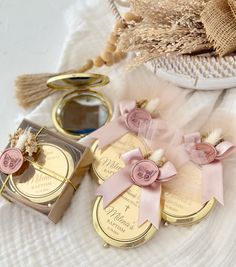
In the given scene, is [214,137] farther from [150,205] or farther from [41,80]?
[41,80]

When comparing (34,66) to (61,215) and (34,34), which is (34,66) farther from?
Answer: (61,215)

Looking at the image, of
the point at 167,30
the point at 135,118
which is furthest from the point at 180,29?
the point at 135,118

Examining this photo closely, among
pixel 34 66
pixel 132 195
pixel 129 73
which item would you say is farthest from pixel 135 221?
pixel 34 66

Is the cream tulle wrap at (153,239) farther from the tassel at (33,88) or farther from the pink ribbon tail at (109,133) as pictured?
A: the tassel at (33,88)

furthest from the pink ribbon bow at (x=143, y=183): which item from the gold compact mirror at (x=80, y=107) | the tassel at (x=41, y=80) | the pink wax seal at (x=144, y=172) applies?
the tassel at (x=41, y=80)

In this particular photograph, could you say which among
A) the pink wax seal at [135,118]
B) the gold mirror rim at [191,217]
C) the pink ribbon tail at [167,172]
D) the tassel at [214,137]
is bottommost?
the gold mirror rim at [191,217]
